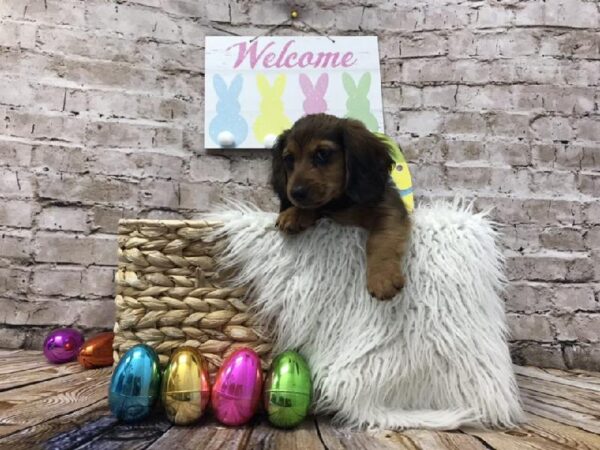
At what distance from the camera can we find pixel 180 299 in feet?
3.44

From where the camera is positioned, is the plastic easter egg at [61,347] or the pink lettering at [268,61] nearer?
Answer: the plastic easter egg at [61,347]

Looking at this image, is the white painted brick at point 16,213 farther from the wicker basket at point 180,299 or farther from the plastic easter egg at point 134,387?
the plastic easter egg at point 134,387

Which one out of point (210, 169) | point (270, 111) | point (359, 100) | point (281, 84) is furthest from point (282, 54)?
point (210, 169)

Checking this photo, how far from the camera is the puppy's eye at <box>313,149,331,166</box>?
1067 millimetres

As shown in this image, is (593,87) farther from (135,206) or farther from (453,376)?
(135,206)

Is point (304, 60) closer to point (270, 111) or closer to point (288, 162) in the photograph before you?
point (270, 111)

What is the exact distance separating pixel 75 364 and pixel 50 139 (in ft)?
2.67

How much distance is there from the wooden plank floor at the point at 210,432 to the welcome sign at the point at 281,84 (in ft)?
3.36

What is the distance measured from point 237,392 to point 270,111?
3.76ft

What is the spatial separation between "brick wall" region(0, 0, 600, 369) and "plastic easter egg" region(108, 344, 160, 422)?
2.81 ft

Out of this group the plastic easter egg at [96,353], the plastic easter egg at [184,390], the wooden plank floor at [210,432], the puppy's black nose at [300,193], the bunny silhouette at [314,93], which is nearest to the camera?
the wooden plank floor at [210,432]

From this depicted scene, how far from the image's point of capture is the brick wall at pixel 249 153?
166cm

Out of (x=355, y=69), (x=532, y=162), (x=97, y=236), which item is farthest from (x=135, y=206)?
(x=532, y=162)

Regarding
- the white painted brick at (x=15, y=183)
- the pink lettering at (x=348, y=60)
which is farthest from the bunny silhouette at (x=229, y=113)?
the white painted brick at (x=15, y=183)
